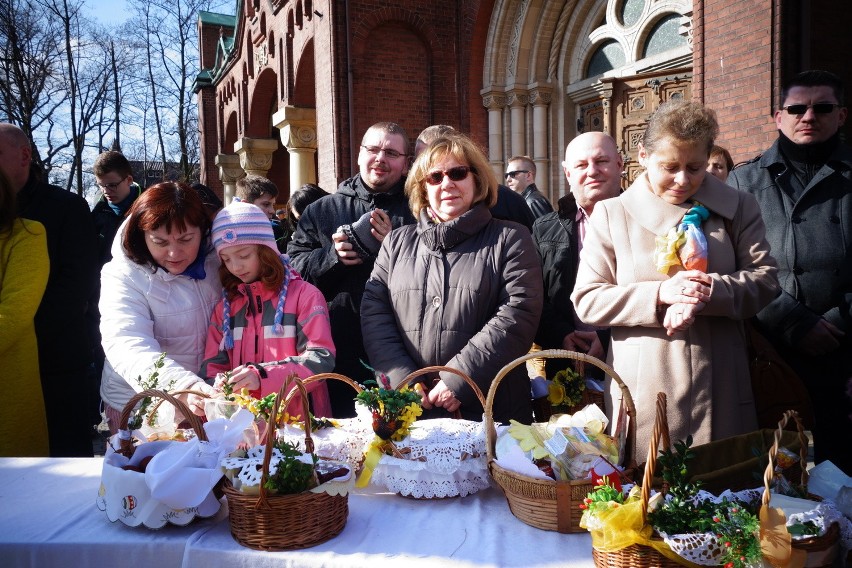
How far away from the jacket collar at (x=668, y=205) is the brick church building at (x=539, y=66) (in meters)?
3.59

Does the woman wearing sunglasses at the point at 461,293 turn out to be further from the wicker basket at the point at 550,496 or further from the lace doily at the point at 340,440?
the wicker basket at the point at 550,496

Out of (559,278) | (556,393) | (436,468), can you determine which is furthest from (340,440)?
(559,278)

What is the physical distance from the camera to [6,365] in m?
2.93

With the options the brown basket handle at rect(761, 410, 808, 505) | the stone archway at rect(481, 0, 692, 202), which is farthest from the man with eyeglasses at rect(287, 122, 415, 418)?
the stone archway at rect(481, 0, 692, 202)

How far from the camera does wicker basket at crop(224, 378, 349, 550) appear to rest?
1.71 m

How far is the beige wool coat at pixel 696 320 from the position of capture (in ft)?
7.68

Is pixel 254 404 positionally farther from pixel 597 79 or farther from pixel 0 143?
pixel 597 79

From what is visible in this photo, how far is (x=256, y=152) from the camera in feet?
63.3

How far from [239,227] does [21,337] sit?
1.23m

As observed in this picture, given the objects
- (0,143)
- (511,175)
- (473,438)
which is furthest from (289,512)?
(511,175)

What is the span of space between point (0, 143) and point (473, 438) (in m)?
2.95

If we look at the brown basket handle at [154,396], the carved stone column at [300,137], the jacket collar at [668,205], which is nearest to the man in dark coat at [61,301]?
the brown basket handle at [154,396]

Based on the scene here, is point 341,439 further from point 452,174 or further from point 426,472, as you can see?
point 452,174

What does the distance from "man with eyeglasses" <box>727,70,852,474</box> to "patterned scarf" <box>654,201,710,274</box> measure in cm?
96
